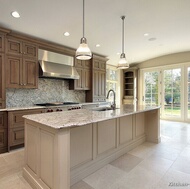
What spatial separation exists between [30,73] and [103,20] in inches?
86.9

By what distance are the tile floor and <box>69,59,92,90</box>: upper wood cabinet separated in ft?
7.99

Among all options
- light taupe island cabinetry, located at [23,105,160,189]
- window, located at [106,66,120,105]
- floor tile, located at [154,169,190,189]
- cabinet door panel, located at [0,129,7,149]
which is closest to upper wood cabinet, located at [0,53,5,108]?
cabinet door panel, located at [0,129,7,149]

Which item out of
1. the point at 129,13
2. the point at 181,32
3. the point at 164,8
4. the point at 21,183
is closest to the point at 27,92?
the point at 21,183

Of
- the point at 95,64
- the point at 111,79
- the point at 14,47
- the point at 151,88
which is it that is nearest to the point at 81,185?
the point at 14,47

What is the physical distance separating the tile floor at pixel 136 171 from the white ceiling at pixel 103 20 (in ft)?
9.26

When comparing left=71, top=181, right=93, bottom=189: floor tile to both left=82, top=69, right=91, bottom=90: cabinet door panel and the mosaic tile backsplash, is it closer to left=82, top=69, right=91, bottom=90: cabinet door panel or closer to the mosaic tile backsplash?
the mosaic tile backsplash

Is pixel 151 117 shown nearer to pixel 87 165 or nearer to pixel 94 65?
pixel 87 165

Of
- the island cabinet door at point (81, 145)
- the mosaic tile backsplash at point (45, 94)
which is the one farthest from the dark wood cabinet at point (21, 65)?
the island cabinet door at point (81, 145)

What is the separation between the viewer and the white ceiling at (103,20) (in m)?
2.67

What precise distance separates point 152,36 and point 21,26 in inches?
140

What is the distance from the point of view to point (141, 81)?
698 centimetres

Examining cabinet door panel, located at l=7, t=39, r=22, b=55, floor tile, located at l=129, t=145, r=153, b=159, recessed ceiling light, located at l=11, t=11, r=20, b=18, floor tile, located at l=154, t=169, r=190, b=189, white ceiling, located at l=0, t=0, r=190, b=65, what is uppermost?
white ceiling, located at l=0, t=0, r=190, b=65

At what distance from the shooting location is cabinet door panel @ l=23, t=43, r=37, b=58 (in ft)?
11.4

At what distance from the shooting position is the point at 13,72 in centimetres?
328
